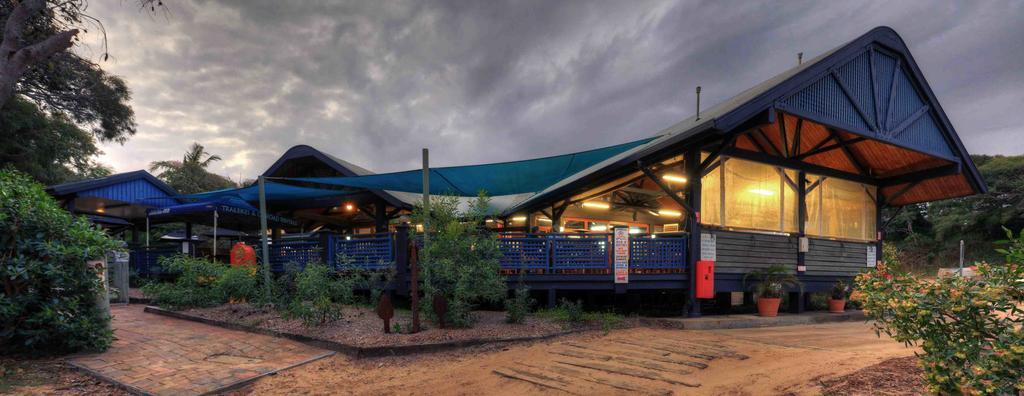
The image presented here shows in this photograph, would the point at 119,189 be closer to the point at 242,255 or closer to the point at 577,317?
the point at 242,255

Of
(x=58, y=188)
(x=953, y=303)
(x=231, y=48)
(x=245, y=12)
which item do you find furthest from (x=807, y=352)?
(x=58, y=188)

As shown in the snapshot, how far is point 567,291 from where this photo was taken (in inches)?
398

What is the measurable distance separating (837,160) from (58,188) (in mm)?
23550

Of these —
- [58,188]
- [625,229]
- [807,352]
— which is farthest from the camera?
[58,188]

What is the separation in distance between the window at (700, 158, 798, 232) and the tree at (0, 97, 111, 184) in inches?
819

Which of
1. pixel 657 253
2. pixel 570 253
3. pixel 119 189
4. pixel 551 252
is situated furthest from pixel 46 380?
Answer: pixel 119 189

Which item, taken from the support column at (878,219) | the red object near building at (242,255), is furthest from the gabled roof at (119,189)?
the support column at (878,219)

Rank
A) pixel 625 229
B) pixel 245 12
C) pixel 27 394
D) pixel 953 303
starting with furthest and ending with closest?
pixel 245 12
pixel 625 229
pixel 27 394
pixel 953 303

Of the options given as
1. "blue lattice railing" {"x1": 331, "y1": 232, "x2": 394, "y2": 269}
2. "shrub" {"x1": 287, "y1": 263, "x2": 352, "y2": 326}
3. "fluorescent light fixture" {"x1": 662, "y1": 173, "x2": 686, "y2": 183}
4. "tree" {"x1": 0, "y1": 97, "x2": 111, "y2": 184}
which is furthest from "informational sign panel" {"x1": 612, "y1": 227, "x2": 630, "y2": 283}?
"tree" {"x1": 0, "y1": 97, "x2": 111, "y2": 184}

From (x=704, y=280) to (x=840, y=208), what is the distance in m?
6.05

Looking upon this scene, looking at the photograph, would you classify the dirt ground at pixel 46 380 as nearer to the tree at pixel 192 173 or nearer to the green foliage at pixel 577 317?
the green foliage at pixel 577 317

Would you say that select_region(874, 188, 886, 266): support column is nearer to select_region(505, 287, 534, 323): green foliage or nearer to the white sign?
the white sign

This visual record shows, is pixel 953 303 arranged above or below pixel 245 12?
below

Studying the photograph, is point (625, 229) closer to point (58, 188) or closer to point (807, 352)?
point (807, 352)
